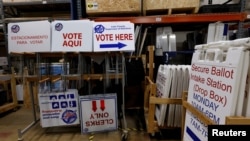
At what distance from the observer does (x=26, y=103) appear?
317 cm

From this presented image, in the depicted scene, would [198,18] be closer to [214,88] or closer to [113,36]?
[113,36]

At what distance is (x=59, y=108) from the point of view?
2070 mm

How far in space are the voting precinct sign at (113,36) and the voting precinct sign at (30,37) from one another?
56cm

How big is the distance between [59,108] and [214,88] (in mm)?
1701

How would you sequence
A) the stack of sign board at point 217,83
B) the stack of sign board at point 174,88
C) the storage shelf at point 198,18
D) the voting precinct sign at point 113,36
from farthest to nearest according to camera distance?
the storage shelf at point 198,18, the voting precinct sign at point 113,36, the stack of sign board at point 174,88, the stack of sign board at point 217,83

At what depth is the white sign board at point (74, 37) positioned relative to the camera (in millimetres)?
1962

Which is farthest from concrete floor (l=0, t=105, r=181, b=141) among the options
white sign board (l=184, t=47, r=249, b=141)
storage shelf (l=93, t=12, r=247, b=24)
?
storage shelf (l=93, t=12, r=247, b=24)

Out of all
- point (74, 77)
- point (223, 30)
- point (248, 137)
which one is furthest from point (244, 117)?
point (223, 30)

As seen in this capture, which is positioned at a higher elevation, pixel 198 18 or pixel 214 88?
pixel 198 18

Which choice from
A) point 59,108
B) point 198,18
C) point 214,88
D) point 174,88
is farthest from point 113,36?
point 198,18

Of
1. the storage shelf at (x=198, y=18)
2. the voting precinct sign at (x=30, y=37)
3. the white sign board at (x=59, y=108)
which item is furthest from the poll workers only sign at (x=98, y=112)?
the storage shelf at (x=198, y=18)

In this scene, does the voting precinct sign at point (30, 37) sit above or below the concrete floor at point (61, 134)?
above

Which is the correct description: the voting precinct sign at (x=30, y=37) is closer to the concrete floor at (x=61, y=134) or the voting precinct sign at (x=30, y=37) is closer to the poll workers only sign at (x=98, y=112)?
the poll workers only sign at (x=98, y=112)

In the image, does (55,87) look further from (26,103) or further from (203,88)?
(203,88)
